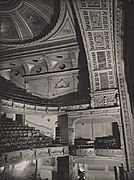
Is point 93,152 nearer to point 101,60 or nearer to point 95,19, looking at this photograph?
point 101,60

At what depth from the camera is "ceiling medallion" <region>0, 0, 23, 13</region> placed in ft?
25.7

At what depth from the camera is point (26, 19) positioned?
8844 mm

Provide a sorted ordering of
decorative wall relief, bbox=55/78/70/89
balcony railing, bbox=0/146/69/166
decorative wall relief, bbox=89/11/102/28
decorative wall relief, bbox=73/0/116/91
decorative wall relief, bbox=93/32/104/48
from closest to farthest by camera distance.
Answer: balcony railing, bbox=0/146/69/166
decorative wall relief, bbox=73/0/116/91
decorative wall relief, bbox=89/11/102/28
decorative wall relief, bbox=93/32/104/48
decorative wall relief, bbox=55/78/70/89

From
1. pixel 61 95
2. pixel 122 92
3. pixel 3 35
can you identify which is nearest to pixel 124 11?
pixel 122 92

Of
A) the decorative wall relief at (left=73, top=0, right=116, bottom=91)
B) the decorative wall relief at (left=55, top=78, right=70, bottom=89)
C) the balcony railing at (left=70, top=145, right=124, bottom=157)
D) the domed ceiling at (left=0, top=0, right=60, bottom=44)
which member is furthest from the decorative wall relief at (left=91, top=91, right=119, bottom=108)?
the domed ceiling at (left=0, top=0, right=60, bottom=44)

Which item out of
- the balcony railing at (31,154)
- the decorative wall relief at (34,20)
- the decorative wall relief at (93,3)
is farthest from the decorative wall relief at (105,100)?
the decorative wall relief at (34,20)

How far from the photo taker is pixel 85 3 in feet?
21.1

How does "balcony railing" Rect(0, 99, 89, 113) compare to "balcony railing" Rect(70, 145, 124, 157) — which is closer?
"balcony railing" Rect(70, 145, 124, 157)

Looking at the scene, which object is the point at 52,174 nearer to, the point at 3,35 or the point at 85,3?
the point at 85,3

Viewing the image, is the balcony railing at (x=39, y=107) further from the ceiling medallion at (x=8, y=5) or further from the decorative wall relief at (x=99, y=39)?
the ceiling medallion at (x=8, y=5)

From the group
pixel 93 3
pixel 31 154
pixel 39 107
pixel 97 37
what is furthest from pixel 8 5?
pixel 31 154

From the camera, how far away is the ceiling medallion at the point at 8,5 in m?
7.83

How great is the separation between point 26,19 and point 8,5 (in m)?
1.08

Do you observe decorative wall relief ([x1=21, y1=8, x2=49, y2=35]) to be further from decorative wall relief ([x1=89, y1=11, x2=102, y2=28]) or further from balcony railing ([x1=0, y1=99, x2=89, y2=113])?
balcony railing ([x1=0, y1=99, x2=89, y2=113])
